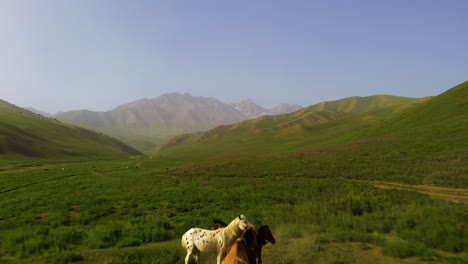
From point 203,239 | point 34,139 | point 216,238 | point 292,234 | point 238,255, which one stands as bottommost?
point 292,234

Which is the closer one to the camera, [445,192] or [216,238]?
[216,238]

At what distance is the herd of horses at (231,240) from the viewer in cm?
432

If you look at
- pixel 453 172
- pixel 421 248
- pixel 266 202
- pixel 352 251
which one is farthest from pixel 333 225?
pixel 453 172

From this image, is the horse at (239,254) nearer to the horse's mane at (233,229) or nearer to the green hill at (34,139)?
the horse's mane at (233,229)

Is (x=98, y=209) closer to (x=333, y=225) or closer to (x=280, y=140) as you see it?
(x=333, y=225)

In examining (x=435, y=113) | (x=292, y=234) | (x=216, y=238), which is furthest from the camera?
(x=435, y=113)

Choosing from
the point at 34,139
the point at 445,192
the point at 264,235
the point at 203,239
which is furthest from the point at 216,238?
the point at 34,139

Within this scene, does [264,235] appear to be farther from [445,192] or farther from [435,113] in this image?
[435,113]

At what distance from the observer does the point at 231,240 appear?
6.07m

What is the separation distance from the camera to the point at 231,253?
4.11 metres

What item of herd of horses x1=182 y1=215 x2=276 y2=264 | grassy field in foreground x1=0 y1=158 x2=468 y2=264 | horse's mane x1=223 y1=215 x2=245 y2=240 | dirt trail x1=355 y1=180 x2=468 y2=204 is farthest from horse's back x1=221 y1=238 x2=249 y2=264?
dirt trail x1=355 y1=180 x2=468 y2=204

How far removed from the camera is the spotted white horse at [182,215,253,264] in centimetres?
590

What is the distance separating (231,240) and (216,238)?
0.57 m

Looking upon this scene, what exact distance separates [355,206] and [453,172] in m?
18.8
